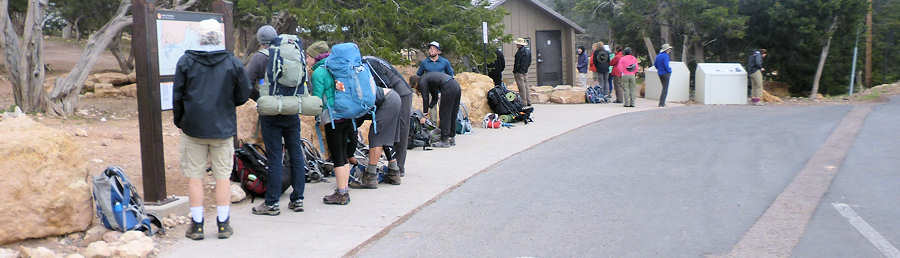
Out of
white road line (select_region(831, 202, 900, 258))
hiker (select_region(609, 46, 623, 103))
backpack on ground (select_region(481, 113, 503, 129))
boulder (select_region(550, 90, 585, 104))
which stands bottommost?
white road line (select_region(831, 202, 900, 258))

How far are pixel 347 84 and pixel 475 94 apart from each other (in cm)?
772

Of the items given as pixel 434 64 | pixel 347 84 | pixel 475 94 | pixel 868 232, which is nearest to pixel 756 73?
pixel 475 94

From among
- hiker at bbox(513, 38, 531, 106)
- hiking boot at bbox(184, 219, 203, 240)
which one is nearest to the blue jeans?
hiking boot at bbox(184, 219, 203, 240)

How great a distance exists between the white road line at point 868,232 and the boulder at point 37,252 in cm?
566

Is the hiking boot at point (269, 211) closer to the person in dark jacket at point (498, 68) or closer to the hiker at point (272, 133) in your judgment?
the hiker at point (272, 133)

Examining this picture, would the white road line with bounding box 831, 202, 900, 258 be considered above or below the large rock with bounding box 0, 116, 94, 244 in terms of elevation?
below

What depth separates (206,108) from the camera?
18.5 feet

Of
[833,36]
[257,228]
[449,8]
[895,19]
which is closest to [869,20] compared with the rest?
[833,36]

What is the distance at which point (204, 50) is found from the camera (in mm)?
5633

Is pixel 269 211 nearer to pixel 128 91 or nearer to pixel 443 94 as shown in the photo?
pixel 443 94

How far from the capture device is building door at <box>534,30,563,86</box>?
26516 millimetres

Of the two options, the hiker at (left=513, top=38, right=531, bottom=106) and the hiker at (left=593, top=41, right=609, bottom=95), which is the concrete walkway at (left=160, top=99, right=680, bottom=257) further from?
the hiker at (left=593, top=41, right=609, bottom=95)

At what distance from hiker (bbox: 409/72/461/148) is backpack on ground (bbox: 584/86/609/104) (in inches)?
379

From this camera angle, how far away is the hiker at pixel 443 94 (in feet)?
36.8
